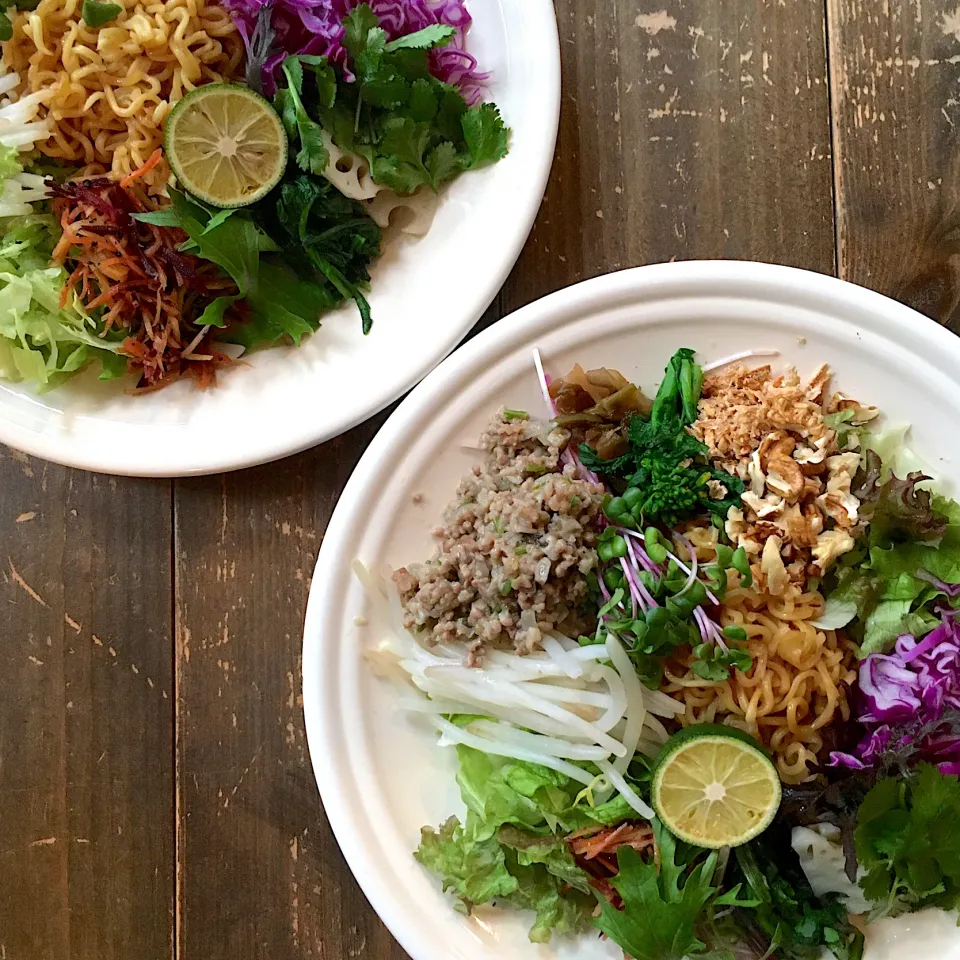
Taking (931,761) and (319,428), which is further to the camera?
(319,428)

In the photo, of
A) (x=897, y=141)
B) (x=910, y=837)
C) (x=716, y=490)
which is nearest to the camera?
(x=910, y=837)

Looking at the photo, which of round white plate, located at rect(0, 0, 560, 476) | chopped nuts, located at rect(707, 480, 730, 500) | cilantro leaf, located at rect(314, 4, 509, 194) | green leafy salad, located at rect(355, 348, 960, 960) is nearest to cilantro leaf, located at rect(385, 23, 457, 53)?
cilantro leaf, located at rect(314, 4, 509, 194)

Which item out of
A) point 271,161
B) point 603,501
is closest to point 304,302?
point 271,161

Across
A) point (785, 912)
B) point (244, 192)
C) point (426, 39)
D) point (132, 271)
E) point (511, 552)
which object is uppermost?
point (426, 39)

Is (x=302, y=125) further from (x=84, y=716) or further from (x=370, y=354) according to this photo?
(x=84, y=716)

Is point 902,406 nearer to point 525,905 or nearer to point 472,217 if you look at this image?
point 472,217

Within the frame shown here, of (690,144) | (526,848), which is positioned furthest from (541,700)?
(690,144)
